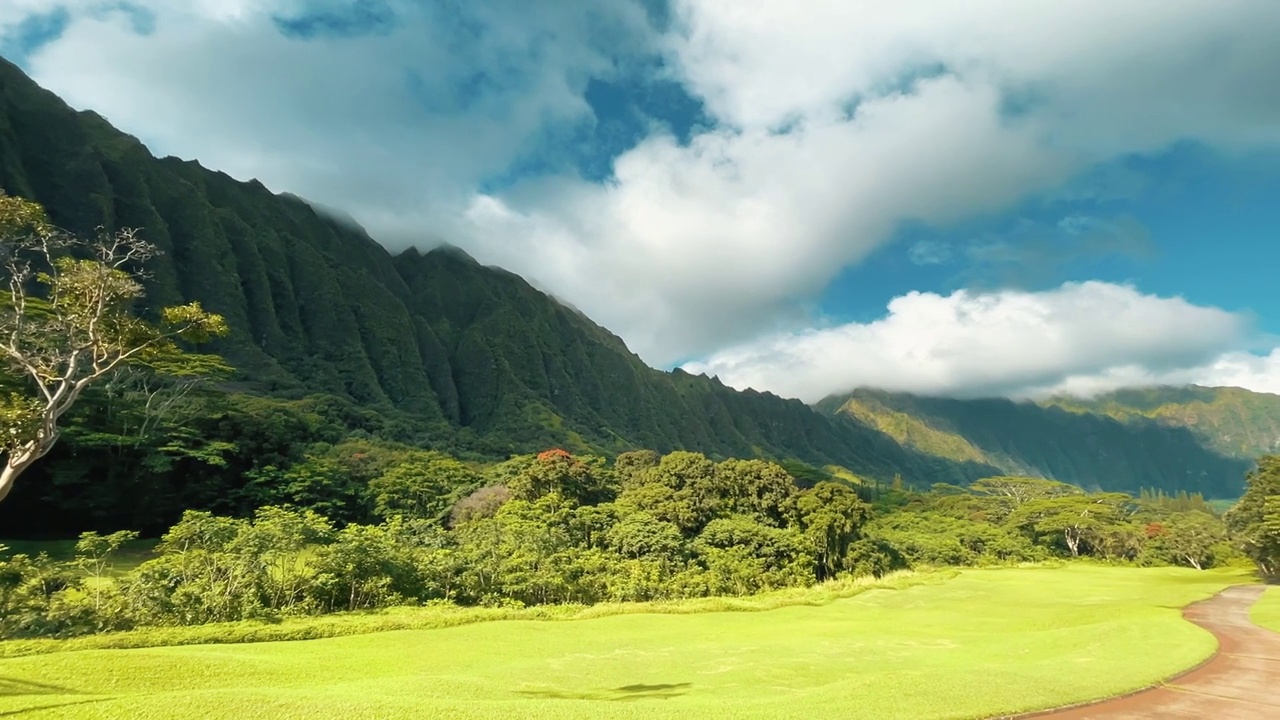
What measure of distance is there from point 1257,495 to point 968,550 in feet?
74.8

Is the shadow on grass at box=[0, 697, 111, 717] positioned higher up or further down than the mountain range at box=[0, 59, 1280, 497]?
further down

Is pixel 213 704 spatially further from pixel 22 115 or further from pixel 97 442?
pixel 22 115

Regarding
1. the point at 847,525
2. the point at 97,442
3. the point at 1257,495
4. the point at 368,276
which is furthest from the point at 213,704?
the point at 368,276

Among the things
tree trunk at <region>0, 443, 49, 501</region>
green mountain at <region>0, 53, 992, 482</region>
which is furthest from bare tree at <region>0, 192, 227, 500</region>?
green mountain at <region>0, 53, 992, 482</region>

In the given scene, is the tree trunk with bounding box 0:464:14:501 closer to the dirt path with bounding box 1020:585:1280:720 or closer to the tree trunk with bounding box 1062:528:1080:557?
the dirt path with bounding box 1020:585:1280:720

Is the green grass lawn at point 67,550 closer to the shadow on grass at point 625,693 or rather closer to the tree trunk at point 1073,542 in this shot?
the shadow on grass at point 625,693

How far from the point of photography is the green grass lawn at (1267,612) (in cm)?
2070

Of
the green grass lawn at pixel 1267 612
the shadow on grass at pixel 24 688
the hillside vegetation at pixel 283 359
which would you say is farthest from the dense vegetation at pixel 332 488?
the green grass lawn at pixel 1267 612

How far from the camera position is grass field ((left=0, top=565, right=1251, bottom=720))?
8211mm

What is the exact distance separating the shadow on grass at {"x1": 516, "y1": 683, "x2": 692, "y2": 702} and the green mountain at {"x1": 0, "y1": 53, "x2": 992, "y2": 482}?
230 feet

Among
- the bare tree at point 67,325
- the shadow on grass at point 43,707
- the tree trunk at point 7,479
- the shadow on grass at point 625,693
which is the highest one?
the bare tree at point 67,325

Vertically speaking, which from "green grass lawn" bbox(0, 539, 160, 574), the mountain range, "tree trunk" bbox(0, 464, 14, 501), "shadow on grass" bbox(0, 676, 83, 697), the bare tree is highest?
the mountain range

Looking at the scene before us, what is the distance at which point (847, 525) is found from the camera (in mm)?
43625

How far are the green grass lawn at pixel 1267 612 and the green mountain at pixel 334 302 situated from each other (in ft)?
269
